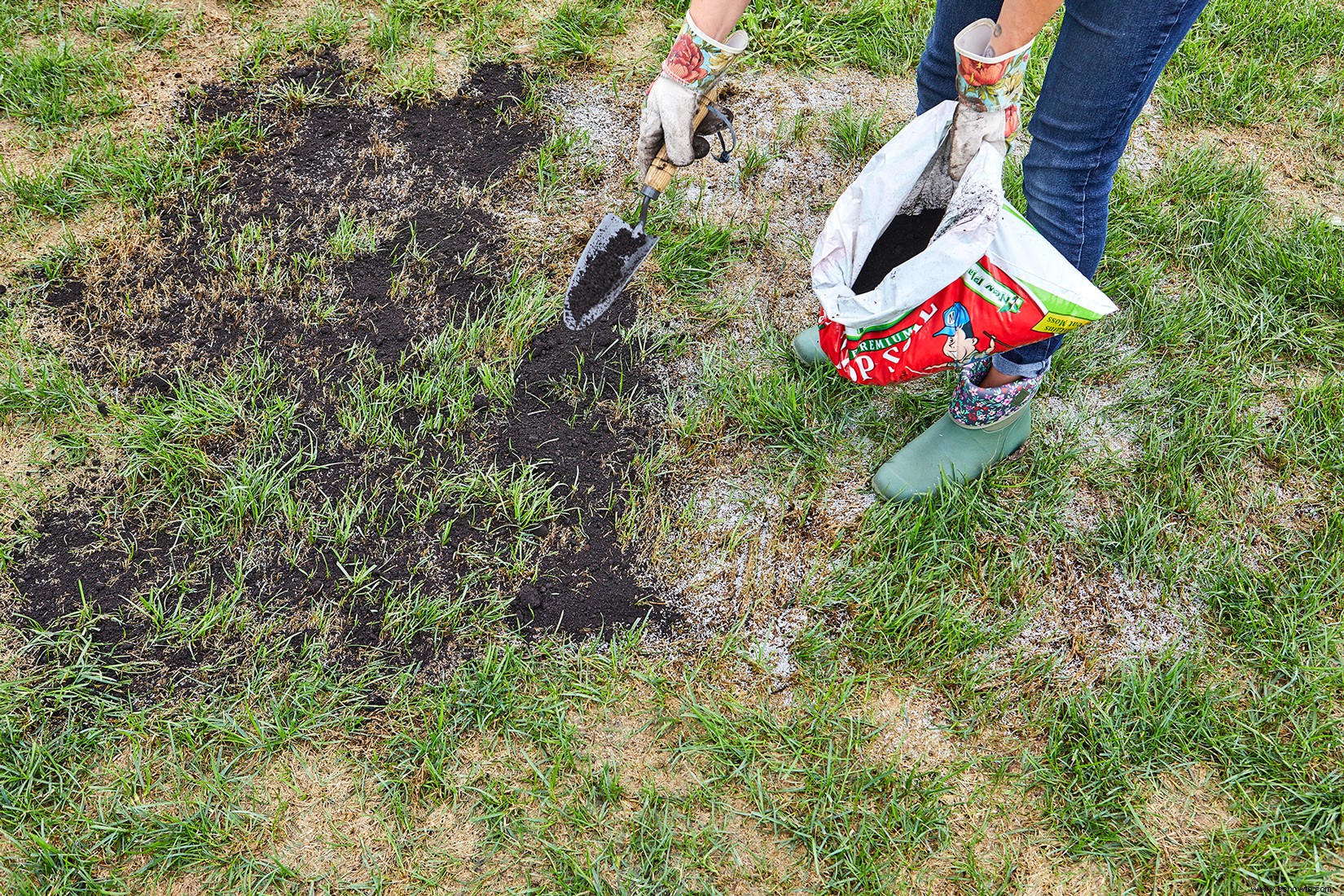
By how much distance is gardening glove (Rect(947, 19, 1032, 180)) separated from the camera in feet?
5.87

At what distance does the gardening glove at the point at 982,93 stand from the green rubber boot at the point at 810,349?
2.29 feet

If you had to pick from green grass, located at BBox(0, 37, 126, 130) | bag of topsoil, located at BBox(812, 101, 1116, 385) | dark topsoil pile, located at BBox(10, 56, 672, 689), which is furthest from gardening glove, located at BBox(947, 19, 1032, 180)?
green grass, located at BBox(0, 37, 126, 130)

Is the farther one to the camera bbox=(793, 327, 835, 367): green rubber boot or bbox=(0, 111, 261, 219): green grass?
bbox=(0, 111, 261, 219): green grass

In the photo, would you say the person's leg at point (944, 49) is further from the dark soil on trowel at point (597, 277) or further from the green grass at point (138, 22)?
the green grass at point (138, 22)

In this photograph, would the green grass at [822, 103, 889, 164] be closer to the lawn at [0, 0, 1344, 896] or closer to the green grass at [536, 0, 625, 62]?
the lawn at [0, 0, 1344, 896]

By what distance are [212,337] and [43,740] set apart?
116 centimetres

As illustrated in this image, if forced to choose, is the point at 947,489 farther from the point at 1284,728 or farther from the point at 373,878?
the point at 373,878

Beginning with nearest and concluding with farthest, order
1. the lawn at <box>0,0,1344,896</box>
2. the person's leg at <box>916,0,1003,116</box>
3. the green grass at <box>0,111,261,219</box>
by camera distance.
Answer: the lawn at <box>0,0,1344,896</box> → the person's leg at <box>916,0,1003,116</box> → the green grass at <box>0,111,261,219</box>

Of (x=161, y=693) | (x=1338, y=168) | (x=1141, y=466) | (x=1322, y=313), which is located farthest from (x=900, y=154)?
(x=1338, y=168)

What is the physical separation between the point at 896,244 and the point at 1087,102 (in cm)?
62

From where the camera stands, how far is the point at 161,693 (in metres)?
2.01

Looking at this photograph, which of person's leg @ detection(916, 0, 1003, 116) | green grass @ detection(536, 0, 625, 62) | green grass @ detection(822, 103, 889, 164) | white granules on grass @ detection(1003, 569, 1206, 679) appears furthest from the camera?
green grass @ detection(536, 0, 625, 62)

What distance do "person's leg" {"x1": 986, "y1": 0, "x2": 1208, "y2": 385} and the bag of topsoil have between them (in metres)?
0.09

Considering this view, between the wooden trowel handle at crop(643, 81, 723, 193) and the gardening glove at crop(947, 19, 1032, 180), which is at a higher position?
the gardening glove at crop(947, 19, 1032, 180)
